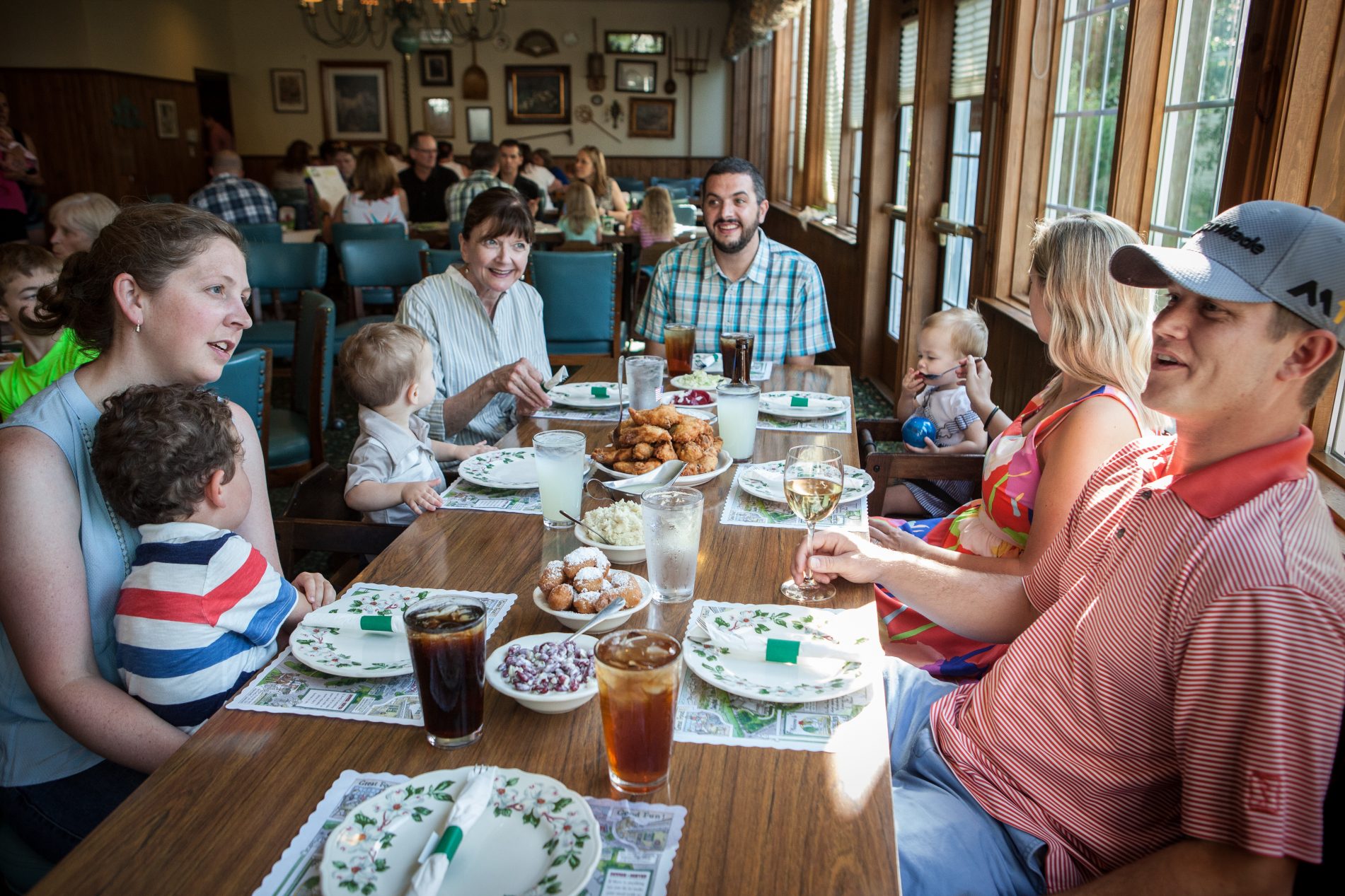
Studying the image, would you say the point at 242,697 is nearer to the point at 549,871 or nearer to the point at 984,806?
the point at 549,871

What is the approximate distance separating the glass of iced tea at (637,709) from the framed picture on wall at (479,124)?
14089 mm

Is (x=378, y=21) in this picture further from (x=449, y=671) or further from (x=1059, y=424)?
(x=449, y=671)

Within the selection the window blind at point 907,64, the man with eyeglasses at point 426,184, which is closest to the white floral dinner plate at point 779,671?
the window blind at point 907,64

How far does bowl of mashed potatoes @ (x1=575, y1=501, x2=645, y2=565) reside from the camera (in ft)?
4.84

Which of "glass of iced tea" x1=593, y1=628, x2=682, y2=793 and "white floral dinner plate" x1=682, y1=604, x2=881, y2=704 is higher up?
"glass of iced tea" x1=593, y1=628, x2=682, y2=793

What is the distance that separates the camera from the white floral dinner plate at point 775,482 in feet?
5.85

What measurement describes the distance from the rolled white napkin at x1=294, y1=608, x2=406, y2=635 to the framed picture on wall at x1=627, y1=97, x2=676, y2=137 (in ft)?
45.6

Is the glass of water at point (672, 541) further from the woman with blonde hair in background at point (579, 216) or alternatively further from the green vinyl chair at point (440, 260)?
the woman with blonde hair in background at point (579, 216)

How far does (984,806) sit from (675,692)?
52 centimetres

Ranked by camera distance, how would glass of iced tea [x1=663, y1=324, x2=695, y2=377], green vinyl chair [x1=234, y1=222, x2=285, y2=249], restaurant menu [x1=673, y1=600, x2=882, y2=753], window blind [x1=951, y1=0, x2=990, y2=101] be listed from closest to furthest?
restaurant menu [x1=673, y1=600, x2=882, y2=753] → glass of iced tea [x1=663, y1=324, x2=695, y2=377] → window blind [x1=951, y1=0, x2=990, y2=101] → green vinyl chair [x1=234, y1=222, x2=285, y2=249]

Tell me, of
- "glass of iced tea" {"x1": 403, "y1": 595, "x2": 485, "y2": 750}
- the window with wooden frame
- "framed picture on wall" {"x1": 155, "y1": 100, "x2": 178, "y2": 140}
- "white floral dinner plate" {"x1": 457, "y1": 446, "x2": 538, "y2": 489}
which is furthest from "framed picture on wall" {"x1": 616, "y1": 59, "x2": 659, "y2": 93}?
"glass of iced tea" {"x1": 403, "y1": 595, "x2": 485, "y2": 750}

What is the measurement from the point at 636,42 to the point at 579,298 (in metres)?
10.6

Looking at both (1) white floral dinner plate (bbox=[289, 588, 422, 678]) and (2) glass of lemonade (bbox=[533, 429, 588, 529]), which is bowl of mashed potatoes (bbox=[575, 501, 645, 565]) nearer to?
(2) glass of lemonade (bbox=[533, 429, 588, 529])

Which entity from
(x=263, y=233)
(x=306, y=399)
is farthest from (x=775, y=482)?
(x=263, y=233)
